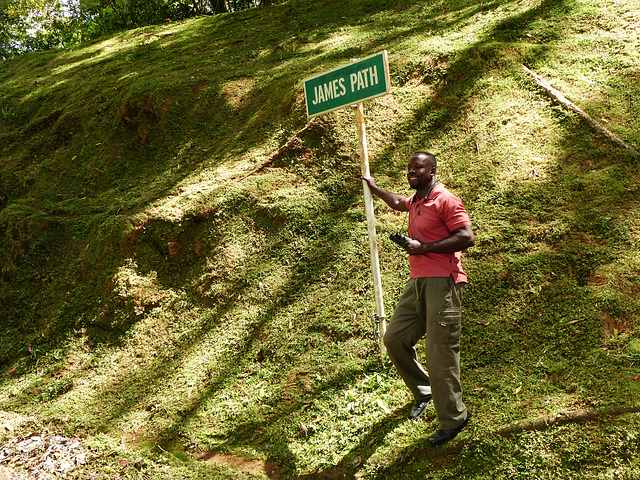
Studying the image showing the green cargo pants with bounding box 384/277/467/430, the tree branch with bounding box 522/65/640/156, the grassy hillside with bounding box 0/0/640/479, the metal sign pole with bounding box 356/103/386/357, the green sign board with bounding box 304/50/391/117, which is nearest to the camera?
the green cargo pants with bounding box 384/277/467/430

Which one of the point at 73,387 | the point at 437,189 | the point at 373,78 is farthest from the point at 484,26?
the point at 73,387

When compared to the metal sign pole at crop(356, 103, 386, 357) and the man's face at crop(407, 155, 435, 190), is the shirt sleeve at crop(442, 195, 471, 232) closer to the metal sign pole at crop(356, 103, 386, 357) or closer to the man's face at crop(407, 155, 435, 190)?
the man's face at crop(407, 155, 435, 190)

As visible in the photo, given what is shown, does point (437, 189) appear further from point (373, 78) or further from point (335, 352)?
point (335, 352)

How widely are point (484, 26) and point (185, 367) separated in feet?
23.8

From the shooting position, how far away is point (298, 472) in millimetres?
3746

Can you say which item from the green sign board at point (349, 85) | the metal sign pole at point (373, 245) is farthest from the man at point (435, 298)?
the green sign board at point (349, 85)

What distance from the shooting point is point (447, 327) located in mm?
3307

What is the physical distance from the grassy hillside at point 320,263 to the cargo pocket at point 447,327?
76cm

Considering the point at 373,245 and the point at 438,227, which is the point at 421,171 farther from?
the point at 373,245

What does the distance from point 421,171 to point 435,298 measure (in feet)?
3.16

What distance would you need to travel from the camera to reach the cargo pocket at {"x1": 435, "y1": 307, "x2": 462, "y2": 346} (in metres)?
3.30

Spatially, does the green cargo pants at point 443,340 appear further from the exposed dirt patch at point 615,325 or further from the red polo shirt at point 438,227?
the exposed dirt patch at point 615,325

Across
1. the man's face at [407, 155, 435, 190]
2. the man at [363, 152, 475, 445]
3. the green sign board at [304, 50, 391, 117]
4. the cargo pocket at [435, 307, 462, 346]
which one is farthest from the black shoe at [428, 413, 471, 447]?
the green sign board at [304, 50, 391, 117]

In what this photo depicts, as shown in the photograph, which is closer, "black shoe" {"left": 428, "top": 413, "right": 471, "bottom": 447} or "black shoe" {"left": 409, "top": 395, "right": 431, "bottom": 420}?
"black shoe" {"left": 428, "top": 413, "right": 471, "bottom": 447}
